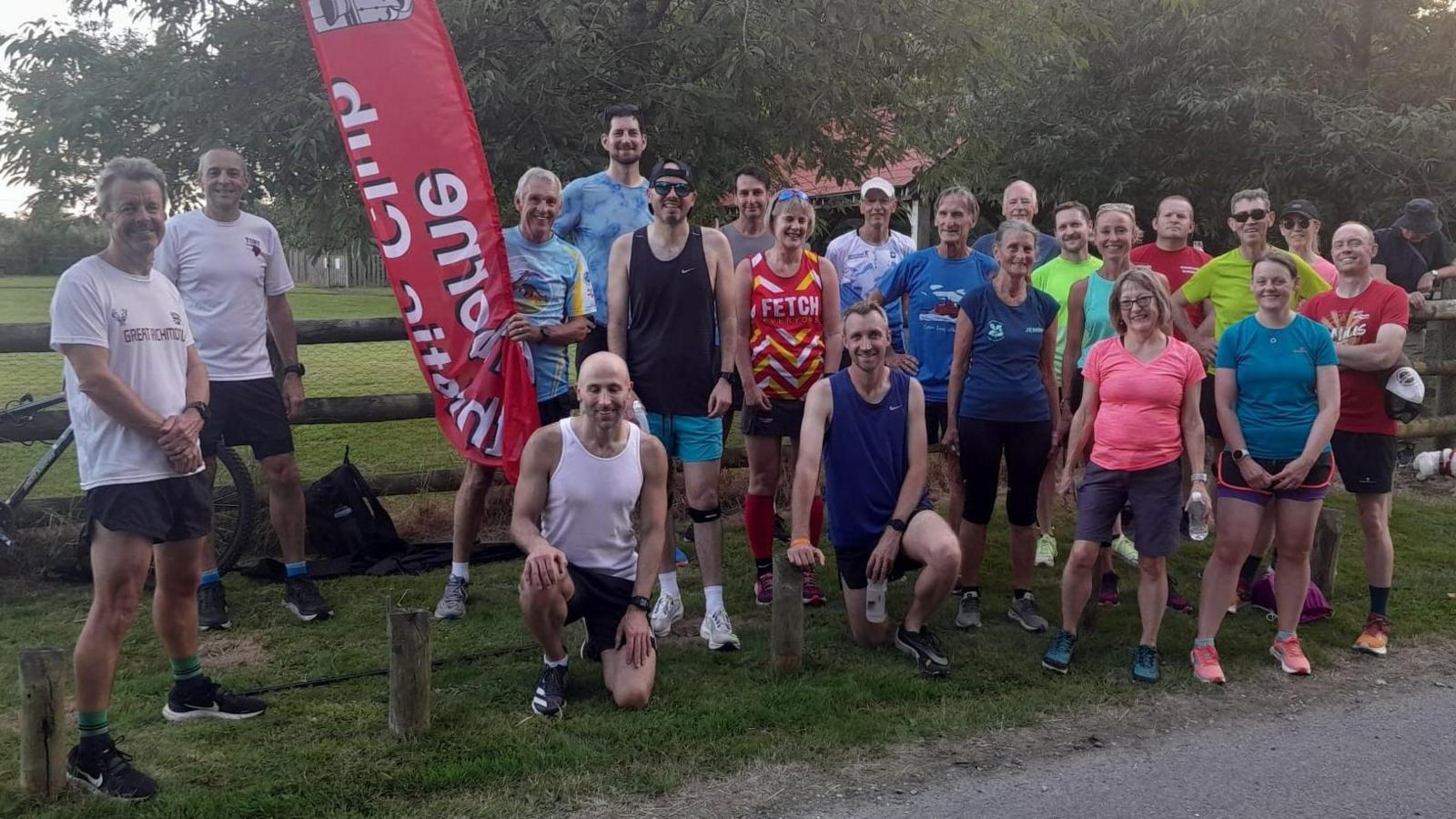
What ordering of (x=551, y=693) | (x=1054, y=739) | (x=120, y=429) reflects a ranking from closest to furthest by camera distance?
(x=120, y=429)
(x=1054, y=739)
(x=551, y=693)

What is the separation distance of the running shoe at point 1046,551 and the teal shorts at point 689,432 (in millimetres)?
2386

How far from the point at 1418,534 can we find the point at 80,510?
801 cm

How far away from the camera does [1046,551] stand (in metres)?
6.14

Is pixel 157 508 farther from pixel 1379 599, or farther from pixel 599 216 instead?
pixel 1379 599

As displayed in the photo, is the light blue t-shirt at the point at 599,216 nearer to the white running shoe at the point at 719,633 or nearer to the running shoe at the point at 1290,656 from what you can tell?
the white running shoe at the point at 719,633

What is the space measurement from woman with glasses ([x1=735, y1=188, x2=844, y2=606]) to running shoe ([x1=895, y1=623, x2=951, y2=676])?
64 cm

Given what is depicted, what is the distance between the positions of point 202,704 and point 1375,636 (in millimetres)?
4922

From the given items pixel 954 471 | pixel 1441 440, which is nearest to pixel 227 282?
pixel 954 471

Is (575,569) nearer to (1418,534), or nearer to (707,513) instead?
(707,513)

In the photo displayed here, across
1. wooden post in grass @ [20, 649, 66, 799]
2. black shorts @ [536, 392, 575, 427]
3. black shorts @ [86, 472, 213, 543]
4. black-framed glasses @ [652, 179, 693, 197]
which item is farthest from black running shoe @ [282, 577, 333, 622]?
black-framed glasses @ [652, 179, 693, 197]

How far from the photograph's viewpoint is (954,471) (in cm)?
536

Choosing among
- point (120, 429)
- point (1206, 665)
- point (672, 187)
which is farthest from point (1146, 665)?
point (120, 429)

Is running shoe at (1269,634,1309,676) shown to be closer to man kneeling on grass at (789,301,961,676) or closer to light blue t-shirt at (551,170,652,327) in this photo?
man kneeling on grass at (789,301,961,676)

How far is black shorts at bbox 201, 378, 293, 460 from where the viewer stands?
4781mm
